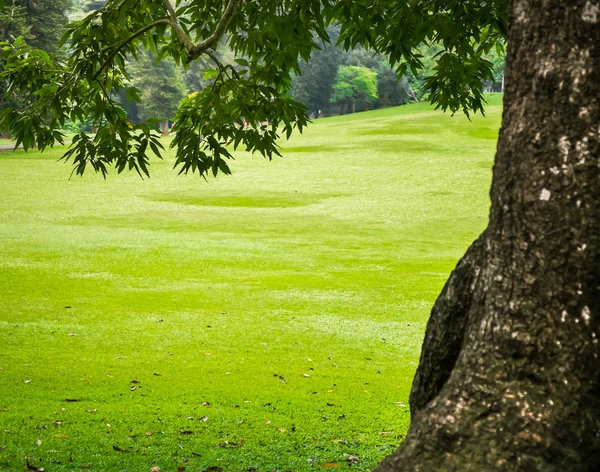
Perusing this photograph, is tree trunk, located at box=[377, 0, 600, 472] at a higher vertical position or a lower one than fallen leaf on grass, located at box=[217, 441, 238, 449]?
higher

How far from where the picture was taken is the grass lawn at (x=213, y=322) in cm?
701

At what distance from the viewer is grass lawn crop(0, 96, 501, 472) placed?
701 centimetres

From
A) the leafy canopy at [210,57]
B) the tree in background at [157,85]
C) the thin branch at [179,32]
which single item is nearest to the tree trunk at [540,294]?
the leafy canopy at [210,57]

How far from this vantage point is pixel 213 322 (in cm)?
1262

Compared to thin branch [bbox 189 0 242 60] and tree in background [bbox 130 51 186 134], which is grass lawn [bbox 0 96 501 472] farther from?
tree in background [bbox 130 51 186 134]

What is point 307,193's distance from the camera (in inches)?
1407

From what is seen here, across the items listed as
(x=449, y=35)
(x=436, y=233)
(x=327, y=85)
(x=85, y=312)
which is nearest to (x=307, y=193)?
(x=436, y=233)

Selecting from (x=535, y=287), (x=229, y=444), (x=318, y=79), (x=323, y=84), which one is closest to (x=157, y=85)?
(x=318, y=79)

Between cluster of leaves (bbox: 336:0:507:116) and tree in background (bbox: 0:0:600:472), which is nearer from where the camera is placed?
tree in background (bbox: 0:0:600:472)

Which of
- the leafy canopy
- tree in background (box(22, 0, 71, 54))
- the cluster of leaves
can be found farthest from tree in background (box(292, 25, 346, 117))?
the cluster of leaves

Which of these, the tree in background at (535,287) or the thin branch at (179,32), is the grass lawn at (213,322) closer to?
the thin branch at (179,32)

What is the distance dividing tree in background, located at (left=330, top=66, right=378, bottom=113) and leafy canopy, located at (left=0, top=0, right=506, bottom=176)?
266 ft

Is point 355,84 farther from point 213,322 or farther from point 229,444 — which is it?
point 229,444

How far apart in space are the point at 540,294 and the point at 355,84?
286ft
